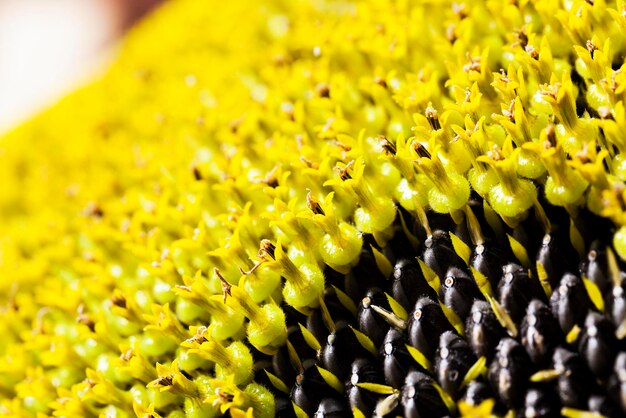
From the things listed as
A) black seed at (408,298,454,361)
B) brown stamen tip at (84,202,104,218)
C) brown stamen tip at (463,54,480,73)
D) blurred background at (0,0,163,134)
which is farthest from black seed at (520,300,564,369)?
blurred background at (0,0,163,134)

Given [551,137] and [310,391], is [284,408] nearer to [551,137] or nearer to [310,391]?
[310,391]

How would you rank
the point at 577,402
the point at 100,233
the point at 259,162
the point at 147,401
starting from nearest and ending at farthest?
the point at 577,402 → the point at 147,401 → the point at 259,162 → the point at 100,233

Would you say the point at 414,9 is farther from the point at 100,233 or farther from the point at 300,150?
the point at 100,233

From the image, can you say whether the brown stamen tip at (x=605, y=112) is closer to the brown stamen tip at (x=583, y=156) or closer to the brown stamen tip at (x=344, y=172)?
the brown stamen tip at (x=583, y=156)

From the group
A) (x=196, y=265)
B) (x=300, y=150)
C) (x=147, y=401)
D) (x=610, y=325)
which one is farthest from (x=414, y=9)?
(x=147, y=401)

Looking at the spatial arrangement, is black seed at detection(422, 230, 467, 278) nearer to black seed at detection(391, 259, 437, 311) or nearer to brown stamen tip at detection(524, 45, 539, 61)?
black seed at detection(391, 259, 437, 311)

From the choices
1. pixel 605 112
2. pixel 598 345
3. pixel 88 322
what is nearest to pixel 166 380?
pixel 88 322

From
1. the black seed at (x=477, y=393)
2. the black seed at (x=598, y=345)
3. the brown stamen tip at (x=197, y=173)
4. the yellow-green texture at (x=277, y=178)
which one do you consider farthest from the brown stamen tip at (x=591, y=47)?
the brown stamen tip at (x=197, y=173)
